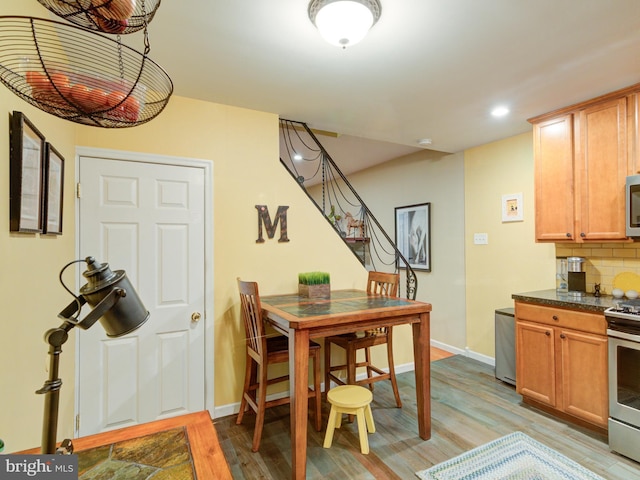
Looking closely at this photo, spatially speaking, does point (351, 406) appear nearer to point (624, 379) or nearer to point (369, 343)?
point (369, 343)

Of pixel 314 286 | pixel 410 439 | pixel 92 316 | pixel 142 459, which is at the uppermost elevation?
pixel 92 316

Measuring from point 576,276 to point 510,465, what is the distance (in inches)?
70.3

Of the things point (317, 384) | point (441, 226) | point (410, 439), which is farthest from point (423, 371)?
point (441, 226)

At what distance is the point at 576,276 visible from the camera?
2994mm

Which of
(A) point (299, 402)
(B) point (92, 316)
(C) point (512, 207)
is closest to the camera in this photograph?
(B) point (92, 316)

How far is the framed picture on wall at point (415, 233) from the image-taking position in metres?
4.73

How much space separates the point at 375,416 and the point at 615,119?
3.01 metres

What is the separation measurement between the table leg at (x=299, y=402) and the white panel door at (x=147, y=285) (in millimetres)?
1089

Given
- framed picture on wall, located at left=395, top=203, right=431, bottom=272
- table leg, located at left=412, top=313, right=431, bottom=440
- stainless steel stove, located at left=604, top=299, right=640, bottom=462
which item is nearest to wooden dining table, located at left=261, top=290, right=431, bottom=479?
table leg, located at left=412, top=313, right=431, bottom=440

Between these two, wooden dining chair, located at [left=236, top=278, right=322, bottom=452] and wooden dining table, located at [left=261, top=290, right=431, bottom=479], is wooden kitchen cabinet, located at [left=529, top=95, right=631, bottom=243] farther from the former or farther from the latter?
wooden dining chair, located at [left=236, top=278, right=322, bottom=452]

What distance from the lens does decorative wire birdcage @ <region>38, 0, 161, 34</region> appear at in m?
0.84

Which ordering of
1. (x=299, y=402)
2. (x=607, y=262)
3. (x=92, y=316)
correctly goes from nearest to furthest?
(x=92, y=316), (x=299, y=402), (x=607, y=262)

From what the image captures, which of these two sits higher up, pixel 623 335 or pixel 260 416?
pixel 623 335

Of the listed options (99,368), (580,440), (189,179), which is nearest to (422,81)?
(189,179)
